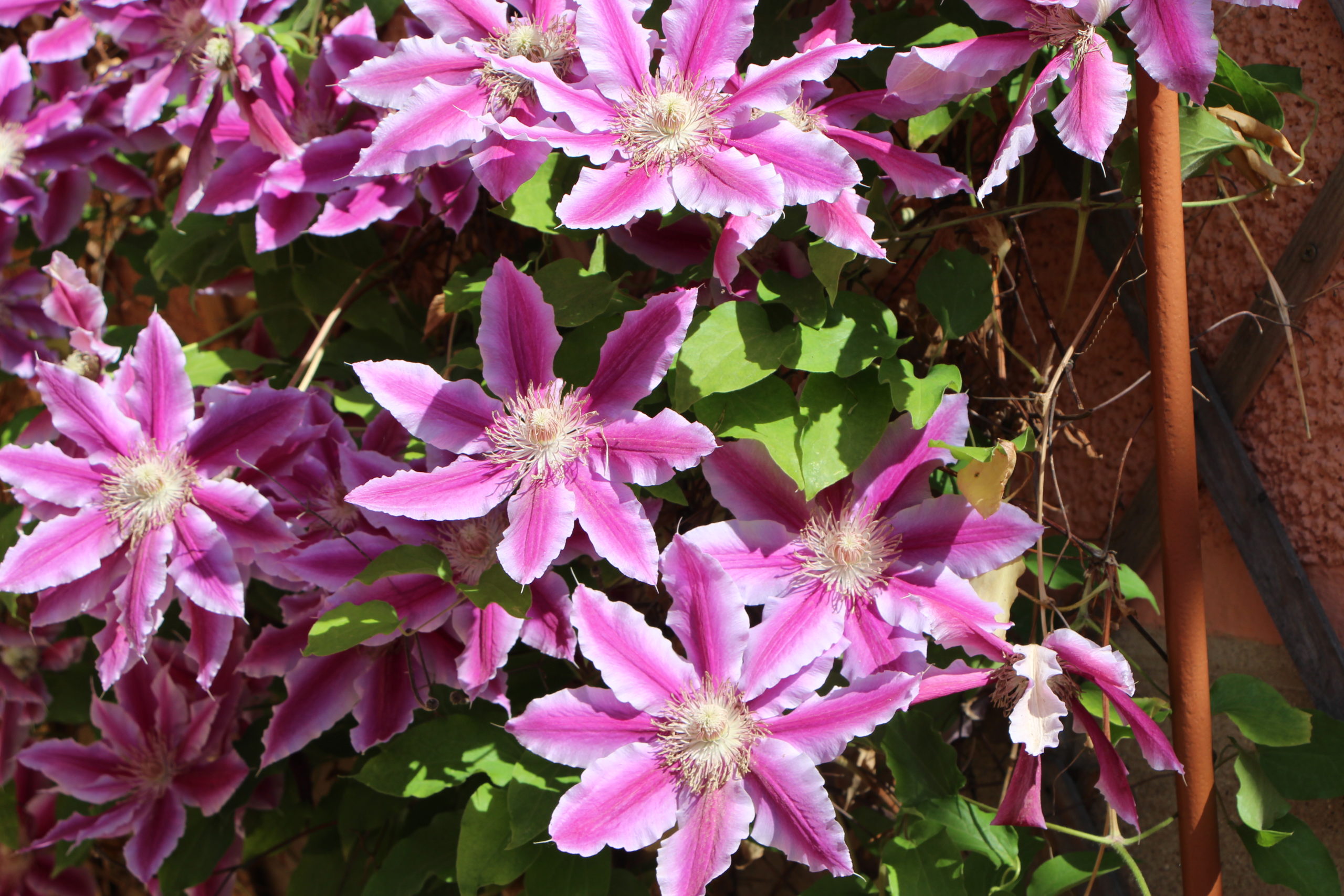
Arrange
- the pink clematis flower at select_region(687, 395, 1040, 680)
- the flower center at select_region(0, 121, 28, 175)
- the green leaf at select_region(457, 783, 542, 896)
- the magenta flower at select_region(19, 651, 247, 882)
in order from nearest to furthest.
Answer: the pink clematis flower at select_region(687, 395, 1040, 680)
the green leaf at select_region(457, 783, 542, 896)
the magenta flower at select_region(19, 651, 247, 882)
the flower center at select_region(0, 121, 28, 175)

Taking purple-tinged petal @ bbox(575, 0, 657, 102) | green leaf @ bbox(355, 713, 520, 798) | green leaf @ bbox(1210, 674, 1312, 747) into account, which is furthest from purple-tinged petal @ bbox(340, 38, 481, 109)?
green leaf @ bbox(1210, 674, 1312, 747)

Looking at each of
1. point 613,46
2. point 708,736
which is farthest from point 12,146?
point 708,736

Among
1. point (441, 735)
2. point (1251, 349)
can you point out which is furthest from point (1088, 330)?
point (441, 735)

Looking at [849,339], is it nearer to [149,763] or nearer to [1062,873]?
[1062,873]

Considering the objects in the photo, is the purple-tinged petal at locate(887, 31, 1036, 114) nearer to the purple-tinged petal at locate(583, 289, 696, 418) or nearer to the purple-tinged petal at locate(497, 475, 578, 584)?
the purple-tinged petal at locate(583, 289, 696, 418)

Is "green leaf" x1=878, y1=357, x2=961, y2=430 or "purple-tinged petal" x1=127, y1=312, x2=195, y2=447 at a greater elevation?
"purple-tinged petal" x1=127, y1=312, x2=195, y2=447

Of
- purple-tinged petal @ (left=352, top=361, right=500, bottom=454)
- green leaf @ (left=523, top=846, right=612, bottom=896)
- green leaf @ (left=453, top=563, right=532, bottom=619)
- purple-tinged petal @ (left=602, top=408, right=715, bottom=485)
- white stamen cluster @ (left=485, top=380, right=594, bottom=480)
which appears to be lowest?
green leaf @ (left=523, top=846, right=612, bottom=896)

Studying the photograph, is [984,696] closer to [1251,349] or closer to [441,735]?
[1251,349]

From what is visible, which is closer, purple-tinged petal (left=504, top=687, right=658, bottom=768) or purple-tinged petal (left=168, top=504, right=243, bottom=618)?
purple-tinged petal (left=504, top=687, right=658, bottom=768)
